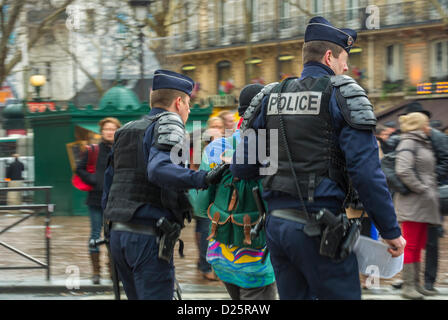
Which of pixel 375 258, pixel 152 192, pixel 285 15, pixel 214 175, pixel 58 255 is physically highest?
pixel 285 15

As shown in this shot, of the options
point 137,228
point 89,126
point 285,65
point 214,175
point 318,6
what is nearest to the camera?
point 214,175

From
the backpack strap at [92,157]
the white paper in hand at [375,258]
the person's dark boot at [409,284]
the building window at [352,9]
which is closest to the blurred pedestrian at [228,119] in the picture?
the backpack strap at [92,157]

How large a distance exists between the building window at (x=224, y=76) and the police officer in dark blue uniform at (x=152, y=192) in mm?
31138

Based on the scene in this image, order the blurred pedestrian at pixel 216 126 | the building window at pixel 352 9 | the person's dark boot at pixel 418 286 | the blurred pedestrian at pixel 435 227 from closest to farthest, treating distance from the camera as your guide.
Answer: the person's dark boot at pixel 418 286, the blurred pedestrian at pixel 435 227, the blurred pedestrian at pixel 216 126, the building window at pixel 352 9

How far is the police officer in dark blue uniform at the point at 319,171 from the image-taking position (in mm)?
3568

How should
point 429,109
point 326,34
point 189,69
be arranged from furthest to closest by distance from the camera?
point 189,69, point 429,109, point 326,34

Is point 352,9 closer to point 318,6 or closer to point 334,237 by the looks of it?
point 318,6

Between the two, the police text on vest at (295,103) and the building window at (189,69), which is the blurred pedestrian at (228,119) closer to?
the police text on vest at (295,103)

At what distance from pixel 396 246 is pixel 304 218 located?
1.57 feet

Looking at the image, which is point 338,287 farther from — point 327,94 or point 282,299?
point 327,94

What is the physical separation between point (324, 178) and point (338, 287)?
1.81 feet

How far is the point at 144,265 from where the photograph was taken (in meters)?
4.14

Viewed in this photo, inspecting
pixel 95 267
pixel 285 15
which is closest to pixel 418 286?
pixel 95 267

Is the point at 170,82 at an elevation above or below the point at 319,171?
above
